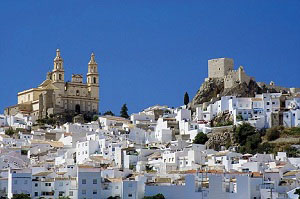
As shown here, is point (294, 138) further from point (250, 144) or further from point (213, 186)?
point (213, 186)

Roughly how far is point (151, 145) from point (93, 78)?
24395mm

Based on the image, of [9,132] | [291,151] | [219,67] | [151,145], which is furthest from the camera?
[219,67]

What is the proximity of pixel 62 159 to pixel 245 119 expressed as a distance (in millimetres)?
15516

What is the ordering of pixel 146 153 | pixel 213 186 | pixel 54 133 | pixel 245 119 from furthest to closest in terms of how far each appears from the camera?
pixel 54 133, pixel 245 119, pixel 146 153, pixel 213 186

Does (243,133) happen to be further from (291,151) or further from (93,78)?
(93,78)

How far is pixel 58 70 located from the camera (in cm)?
10425

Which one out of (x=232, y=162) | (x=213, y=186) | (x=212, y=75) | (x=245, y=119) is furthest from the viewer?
(x=212, y=75)

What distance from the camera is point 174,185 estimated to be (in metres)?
62.0

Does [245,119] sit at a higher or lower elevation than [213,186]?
higher

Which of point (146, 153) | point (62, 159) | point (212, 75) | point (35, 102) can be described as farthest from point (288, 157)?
point (35, 102)

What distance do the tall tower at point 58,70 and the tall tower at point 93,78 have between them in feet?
8.98

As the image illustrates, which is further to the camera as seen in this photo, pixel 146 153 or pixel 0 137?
pixel 0 137

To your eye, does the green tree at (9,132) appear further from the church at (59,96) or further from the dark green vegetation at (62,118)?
the church at (59,96)

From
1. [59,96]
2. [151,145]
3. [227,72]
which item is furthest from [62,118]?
[151,145]
